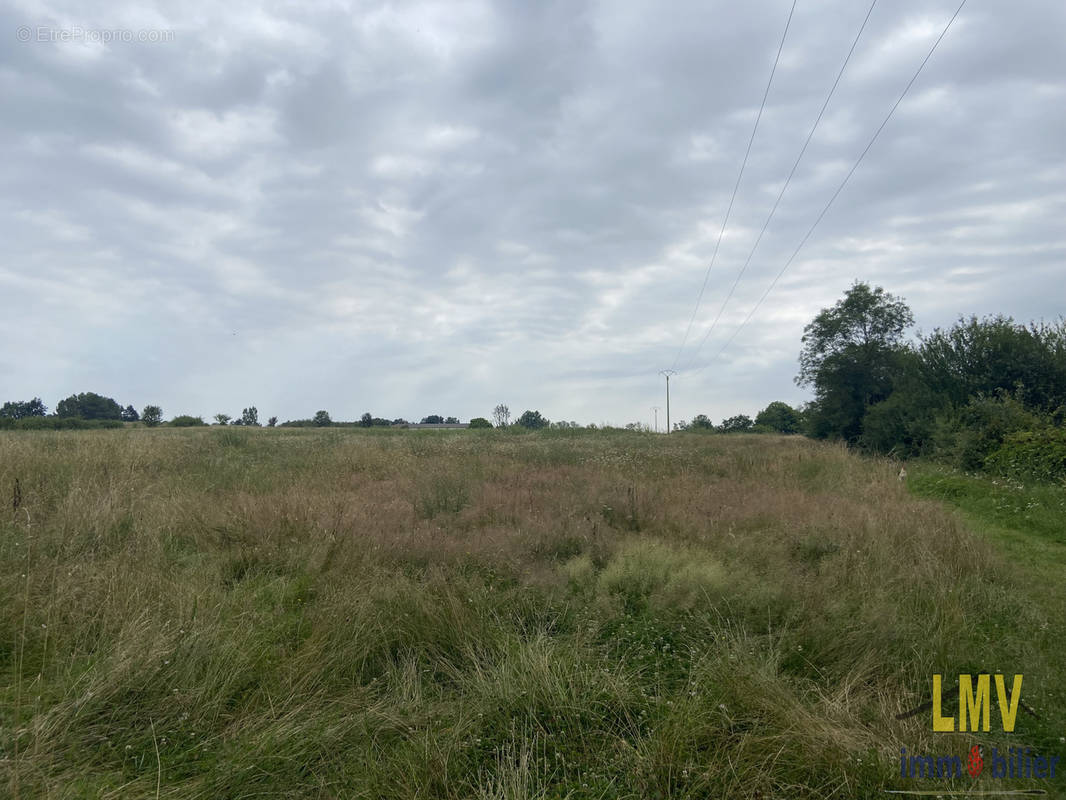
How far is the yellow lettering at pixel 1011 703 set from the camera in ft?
12.3

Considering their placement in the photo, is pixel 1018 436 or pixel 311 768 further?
pixel 1018 436

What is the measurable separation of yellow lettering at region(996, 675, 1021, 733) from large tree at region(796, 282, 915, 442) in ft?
120

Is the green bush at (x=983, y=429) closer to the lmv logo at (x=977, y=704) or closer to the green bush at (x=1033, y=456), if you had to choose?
the green bush at (x=1033, y=456)

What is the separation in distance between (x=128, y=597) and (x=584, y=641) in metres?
3.66

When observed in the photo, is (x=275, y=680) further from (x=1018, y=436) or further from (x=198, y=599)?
(x=1018, y=436)

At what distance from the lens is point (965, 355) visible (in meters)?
24.2

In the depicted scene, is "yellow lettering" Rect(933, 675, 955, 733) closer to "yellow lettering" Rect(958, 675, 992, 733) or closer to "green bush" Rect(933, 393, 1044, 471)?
"yellow lettering" Rect(958, 675, 992, 733)

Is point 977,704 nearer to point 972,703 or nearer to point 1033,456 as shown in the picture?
point 972,703

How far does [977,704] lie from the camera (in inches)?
155

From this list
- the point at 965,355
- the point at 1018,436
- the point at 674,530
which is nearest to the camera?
the point at 674,530

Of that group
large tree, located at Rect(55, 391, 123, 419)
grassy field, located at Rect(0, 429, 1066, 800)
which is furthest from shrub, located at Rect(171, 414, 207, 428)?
grassy field, located at Rect(0, 429, 1066, 800)

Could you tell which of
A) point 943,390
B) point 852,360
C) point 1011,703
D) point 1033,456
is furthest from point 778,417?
point 1011,703

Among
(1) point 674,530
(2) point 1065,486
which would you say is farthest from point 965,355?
(1) point 674,530

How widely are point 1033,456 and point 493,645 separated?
16310 millimetres
